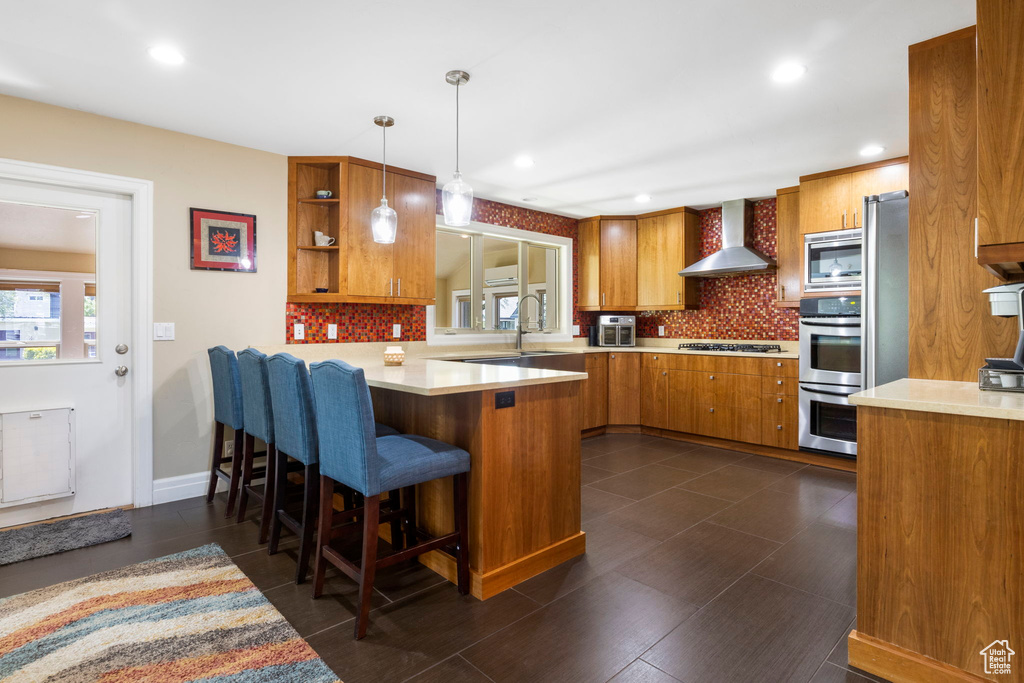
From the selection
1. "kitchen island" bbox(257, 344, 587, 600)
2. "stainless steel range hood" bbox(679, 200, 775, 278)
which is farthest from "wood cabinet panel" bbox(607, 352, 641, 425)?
"kitchen island" bbox(257, 344, 587, 600)

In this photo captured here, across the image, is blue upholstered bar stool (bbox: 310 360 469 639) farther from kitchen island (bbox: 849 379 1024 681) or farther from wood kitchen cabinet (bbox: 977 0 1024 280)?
wood kitchen cabinet (bbox: 977 0 1024 280)

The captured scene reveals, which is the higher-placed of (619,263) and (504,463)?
(619,263)

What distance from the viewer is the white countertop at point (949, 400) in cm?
142

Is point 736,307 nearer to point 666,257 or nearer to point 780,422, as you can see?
point 666,257

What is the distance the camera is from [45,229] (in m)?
2.95

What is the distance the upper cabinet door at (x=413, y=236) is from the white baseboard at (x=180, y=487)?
5.95ft

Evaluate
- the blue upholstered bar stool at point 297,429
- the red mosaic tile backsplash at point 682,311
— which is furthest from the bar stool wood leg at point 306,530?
the red mosaic tile backsplash at point 682,311

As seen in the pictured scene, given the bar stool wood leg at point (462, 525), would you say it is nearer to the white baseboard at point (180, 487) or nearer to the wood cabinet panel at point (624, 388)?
the white baseboard at point (180, 487)

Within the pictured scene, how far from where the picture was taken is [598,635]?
183 cm

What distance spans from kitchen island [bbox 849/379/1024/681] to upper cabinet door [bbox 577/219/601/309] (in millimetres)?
4145

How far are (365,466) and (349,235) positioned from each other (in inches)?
93.0

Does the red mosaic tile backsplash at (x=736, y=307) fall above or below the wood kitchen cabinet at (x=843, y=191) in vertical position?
below

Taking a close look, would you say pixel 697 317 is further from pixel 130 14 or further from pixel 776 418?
pixel 130 14

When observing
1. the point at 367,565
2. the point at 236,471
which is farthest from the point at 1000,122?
the point at 236,471
